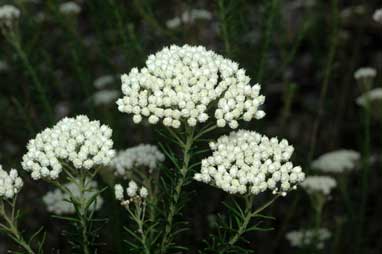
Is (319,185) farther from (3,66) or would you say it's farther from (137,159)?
(3,66)

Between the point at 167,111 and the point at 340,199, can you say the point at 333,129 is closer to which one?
the point at 340,199

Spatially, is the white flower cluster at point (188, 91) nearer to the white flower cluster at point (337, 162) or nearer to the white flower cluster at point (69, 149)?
the white flower cluster at point (69, 149)

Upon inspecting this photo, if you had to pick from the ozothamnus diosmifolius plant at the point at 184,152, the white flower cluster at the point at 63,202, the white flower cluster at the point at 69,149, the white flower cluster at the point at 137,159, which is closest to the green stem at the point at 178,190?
the ozothamnus diosmifolius plant at the point at 184,152

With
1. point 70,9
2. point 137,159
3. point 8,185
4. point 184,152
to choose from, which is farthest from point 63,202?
point 70,9

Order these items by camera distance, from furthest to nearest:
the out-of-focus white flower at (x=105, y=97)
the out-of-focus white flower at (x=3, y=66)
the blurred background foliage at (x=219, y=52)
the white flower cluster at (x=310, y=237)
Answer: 1. the out-of-focus white flower at (x=3, y=66)
2. the out-of-focus white flower at (x=105, y=97)
3. the blurred background foliage at (x=219, y=52)
4. the white flower cluster at (x=310, y=237)

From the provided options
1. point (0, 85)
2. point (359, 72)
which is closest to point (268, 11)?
point (359, 72)

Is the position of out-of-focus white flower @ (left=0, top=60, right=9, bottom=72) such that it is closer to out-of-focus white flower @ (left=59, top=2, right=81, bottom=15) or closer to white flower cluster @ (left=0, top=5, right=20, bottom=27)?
out-of-focus white flower @ (left=59, top=2, right=81, bottom=15)
